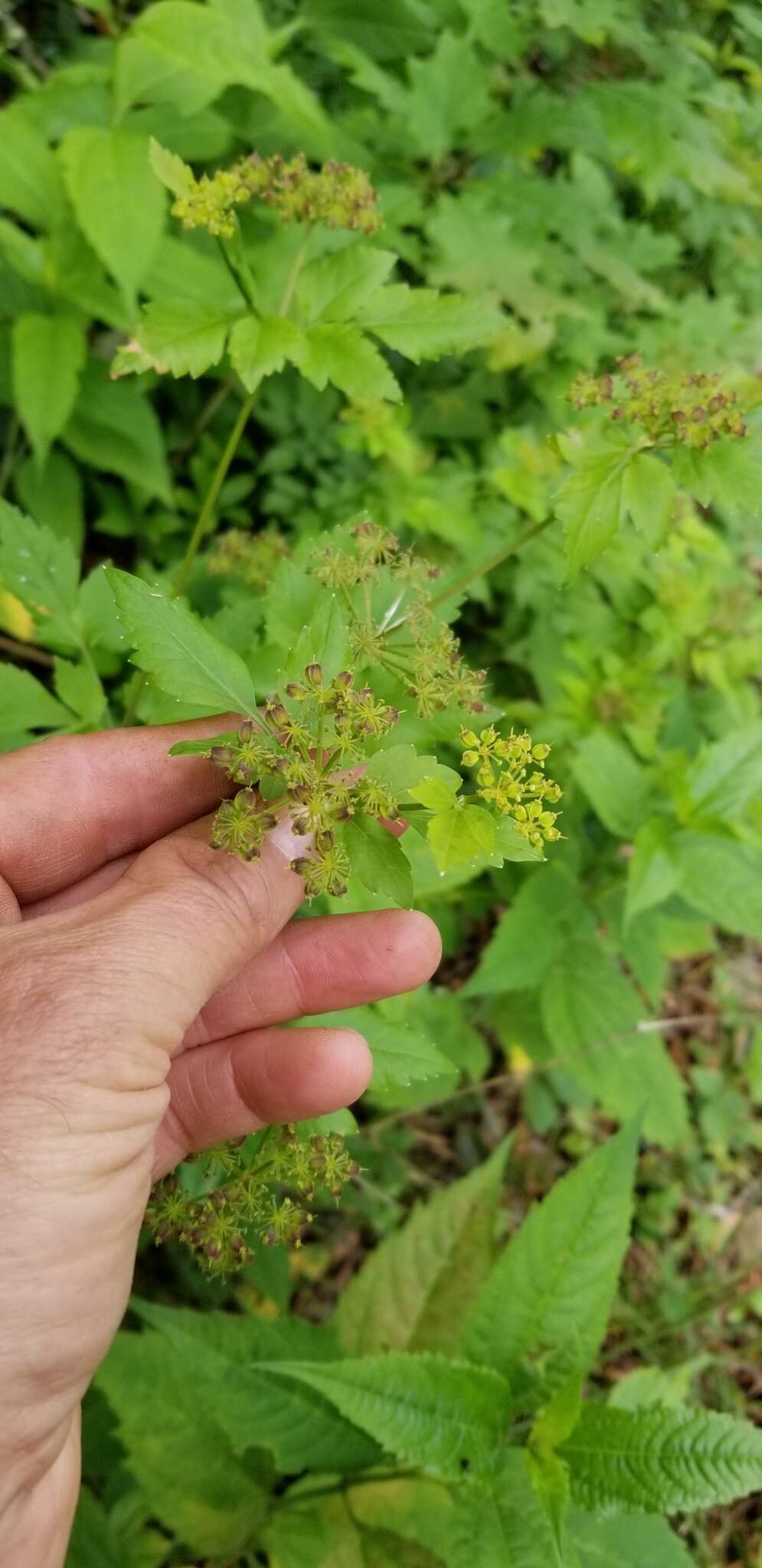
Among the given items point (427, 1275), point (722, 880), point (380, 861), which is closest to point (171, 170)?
point (380, 861)

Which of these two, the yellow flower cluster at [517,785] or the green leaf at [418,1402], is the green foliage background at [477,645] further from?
the yellow flower cluster at [517,785]

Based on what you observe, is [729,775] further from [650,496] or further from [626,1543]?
[626,1543]

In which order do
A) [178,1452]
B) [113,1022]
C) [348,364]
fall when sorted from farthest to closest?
[178,1452], [348,364], [113,1022]

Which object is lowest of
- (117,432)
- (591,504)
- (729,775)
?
(117,432)

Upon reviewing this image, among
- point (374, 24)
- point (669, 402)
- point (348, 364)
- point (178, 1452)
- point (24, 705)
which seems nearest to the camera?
point (669, 402)

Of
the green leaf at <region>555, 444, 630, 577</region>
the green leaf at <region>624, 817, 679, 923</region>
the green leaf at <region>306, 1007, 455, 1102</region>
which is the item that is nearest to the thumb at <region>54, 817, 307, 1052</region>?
the green leaf at <region>306, 1007, 455, 1102</region>

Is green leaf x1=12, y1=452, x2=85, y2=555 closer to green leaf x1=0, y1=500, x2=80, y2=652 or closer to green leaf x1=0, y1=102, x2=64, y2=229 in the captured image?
green leaf x1=0, y1=102, x2=64, y2=229

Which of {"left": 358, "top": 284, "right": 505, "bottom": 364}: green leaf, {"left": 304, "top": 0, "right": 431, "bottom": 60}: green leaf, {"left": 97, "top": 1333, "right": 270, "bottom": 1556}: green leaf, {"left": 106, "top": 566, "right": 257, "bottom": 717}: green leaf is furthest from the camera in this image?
{"left": 304, "top": 0, "right": 431, "bottom": 60}: green leaf
